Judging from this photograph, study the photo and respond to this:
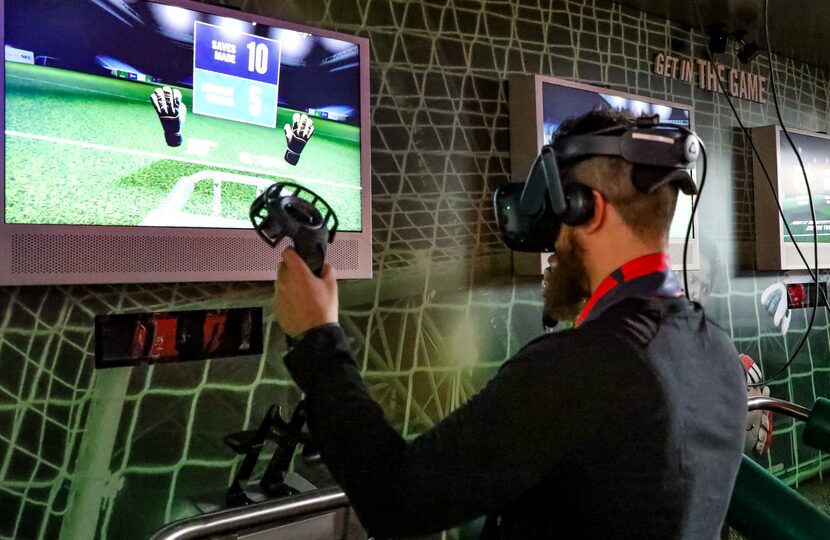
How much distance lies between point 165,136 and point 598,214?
4.36 ft

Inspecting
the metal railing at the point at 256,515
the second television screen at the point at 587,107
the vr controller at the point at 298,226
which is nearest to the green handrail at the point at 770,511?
the metal railing at the point at 256,515

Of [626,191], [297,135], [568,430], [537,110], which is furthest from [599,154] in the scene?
[537,110]

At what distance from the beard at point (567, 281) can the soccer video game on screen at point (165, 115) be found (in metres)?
1.08

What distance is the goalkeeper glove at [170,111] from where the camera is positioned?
6.02 ft

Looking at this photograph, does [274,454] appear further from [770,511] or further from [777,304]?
[777,304]

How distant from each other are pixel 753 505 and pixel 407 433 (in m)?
1.34

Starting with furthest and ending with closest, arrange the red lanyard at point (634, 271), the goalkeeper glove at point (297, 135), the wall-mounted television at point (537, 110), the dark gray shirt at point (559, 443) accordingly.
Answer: the wall-mounted television at point (537, 110)
the goalkeeper glove at point (297, 135)
the red lanyard at point (634, 271)
the dark gray shirt at point (559, 443)

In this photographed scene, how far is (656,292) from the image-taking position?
106 centimetres

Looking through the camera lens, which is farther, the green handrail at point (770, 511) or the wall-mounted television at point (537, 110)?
the wall-mounted television at point (537, 110)

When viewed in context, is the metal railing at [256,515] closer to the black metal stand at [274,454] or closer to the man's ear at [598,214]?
the black metal stand at [274,454]

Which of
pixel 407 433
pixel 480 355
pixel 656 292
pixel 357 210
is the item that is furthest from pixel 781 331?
pixel 656 292

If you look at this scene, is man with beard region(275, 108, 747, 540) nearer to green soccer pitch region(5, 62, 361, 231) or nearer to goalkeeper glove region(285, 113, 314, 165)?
green soccer pitch region(5, 62, 361, 231)

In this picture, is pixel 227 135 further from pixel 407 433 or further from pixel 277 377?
pixel 407 433
